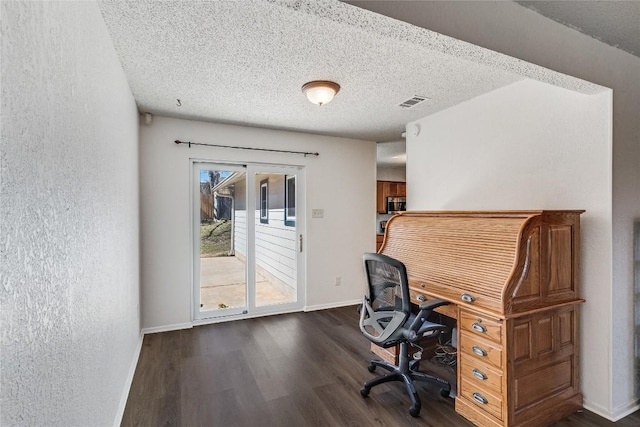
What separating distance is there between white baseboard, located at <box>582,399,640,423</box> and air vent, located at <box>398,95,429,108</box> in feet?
9.05

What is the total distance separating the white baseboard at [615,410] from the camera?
82.7 inches

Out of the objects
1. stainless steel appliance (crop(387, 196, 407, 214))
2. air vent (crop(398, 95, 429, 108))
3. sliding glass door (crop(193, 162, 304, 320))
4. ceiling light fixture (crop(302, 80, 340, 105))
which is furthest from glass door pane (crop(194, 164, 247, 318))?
stainless steel appliance (crop(387, 196, 407, 214))

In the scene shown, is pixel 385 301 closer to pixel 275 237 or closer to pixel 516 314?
pixel 516 314

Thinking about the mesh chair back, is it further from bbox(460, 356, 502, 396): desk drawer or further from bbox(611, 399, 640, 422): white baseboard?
bbox(611, 399, 640, 422): white baseboard

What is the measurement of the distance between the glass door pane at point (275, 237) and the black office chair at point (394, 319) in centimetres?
208

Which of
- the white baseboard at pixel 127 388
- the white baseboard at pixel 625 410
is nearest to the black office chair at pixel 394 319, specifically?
the white baseboard at pixel 625 410

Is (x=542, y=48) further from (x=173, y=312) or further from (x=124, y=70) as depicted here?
(x=173, y=312)

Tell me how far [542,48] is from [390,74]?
1031 millimetres

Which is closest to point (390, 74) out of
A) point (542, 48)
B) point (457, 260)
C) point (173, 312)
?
point (542, 48)

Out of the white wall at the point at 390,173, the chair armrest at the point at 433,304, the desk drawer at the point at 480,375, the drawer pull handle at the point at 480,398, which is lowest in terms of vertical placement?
the drawer pull handle at the point at 480,398

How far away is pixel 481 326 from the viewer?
2035 millimetres

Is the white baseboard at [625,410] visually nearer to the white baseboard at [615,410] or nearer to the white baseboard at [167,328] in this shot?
the white baseboard at [615,410]

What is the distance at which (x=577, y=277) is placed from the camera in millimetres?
2209

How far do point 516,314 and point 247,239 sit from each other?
3118mm
